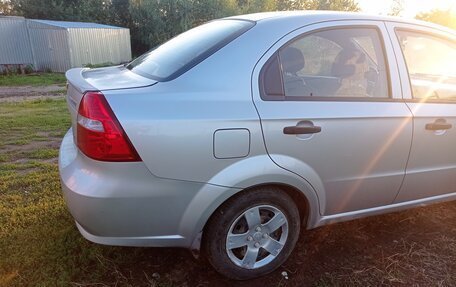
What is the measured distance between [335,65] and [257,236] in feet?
4.24

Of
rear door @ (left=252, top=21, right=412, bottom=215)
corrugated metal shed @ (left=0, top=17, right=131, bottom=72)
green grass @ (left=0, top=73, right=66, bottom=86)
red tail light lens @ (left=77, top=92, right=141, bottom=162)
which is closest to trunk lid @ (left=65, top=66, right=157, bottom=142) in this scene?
red tail light lens @ (left=77, top=92, right=141, bottom=162)

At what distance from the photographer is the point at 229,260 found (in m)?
2.36

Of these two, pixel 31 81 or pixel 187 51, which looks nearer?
pixel 187 51

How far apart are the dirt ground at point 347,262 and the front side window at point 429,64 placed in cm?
112

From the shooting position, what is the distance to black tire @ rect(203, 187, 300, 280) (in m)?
2.23

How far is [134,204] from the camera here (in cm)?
202

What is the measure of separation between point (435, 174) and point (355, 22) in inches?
52.4

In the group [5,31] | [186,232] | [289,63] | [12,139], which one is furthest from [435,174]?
[5,31]

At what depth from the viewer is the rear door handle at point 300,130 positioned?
7.24ft

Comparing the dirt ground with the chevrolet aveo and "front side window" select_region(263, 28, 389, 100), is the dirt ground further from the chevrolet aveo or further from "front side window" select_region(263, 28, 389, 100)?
"front side window" select_region(263, 28, 389, 100)

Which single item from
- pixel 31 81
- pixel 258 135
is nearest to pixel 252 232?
pixel 258 135

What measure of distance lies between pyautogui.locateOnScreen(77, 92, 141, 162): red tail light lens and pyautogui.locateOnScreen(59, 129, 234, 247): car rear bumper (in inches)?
2.0

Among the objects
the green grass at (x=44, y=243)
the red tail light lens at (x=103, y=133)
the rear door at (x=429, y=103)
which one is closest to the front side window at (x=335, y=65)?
the rear door at (x=429, y=103)

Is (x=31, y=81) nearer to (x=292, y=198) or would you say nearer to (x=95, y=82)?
(x=95, y=82)
